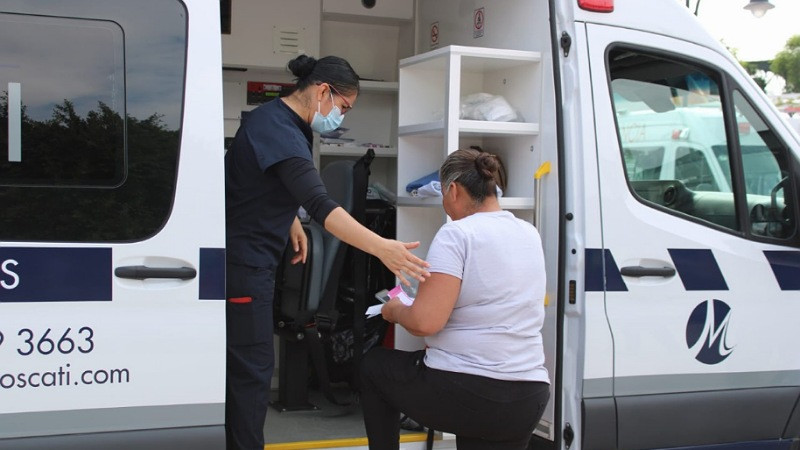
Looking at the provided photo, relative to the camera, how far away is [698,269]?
139 inches

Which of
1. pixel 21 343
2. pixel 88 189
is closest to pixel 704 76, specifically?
pixel 88 189

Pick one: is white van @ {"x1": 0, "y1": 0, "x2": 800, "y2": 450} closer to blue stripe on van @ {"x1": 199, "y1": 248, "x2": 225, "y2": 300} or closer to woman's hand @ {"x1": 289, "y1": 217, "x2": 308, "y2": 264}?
blue stripe on van @ {"x1": 199, "y1": 248, "x2": 225, "y2": 300}

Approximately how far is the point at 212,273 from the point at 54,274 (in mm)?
450

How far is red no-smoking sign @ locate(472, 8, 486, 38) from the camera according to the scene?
4.07m

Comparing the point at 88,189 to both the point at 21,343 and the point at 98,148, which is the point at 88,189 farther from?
the point at 21,343

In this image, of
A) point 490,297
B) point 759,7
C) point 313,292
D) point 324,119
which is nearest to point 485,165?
point 490,297

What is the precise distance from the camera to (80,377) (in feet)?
8.60

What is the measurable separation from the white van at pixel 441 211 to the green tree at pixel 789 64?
5124cm

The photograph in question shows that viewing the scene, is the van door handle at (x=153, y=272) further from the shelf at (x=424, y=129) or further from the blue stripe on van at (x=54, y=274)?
the shelf at (x=424, y=129)

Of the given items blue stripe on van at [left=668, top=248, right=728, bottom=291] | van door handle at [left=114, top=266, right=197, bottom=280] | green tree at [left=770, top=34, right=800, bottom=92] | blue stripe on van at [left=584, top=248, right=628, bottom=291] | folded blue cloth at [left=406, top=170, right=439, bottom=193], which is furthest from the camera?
green tree at [left=770, top=34, right=800, bottom=92]

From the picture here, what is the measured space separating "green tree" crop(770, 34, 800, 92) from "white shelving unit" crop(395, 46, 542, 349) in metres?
51.3

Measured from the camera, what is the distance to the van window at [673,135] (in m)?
3.53

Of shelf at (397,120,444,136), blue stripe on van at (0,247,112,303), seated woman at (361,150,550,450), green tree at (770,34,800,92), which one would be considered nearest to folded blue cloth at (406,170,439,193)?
shelf at (397,120,444,136)

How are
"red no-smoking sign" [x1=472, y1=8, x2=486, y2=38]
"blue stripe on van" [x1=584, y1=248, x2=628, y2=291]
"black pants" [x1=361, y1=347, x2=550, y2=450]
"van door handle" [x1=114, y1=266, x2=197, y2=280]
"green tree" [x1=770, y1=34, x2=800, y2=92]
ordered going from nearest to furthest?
"van door handle" [x1=114, y1=266, x2=197, y2=280] → "black pants" [x1=361, y1=347, x2=550, y2=450] → "blue stripe on van" [x1=584, y1=248, x2=628, y2=291] → "red no-smoking sign" [x1=472, y1=8, x2=486, y2=38] → "green tree" [x1=770, y1=34, x2=800, y2=92]
